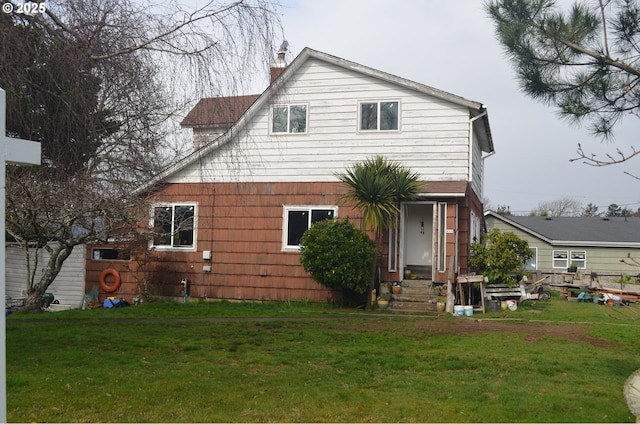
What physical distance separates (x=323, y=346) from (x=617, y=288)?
15000mm

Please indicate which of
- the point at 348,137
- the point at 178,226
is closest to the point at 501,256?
the point at 348,137

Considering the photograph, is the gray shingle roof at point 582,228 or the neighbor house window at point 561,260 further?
the neighbor house window at point 561,260

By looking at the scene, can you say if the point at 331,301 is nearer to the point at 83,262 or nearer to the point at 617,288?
the point at 83,262

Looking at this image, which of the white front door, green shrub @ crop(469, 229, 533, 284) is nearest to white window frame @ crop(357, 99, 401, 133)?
the white front door

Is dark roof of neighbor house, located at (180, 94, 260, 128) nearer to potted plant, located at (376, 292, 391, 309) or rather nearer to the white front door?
potted plant, located at (376, 292, 391, 309)

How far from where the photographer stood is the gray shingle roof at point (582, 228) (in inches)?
1259

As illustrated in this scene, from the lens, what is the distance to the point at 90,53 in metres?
5.83

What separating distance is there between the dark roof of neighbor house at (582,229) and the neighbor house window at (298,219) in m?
19.3

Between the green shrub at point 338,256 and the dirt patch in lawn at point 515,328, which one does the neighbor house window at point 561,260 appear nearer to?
the green shrub at point 338,256

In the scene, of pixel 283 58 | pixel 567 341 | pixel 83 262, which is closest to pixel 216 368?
pixel 283 58

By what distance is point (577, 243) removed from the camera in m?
32.0

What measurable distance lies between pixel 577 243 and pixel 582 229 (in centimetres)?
215

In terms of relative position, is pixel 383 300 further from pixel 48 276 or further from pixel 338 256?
pixel 48 276

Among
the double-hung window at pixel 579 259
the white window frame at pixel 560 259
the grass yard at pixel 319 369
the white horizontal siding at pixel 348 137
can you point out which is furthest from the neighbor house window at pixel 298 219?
the double-hung window at pixel 579 259
